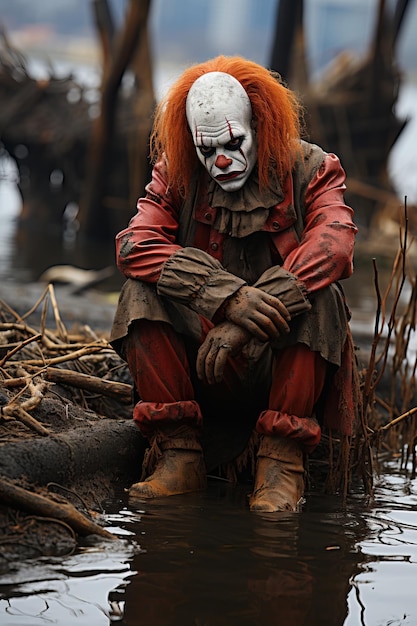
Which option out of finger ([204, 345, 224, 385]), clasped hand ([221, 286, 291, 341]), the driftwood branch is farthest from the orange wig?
the driftwood branch

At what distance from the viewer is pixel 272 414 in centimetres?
409

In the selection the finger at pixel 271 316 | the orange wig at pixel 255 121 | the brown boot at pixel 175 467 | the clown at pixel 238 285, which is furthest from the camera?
the orange wig at pixel 255 121

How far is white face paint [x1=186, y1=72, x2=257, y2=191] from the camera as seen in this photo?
4145mm

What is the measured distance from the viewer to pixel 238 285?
3930mm

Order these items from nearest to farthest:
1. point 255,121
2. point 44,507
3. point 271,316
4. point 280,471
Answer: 1. point 44,507
2. point 271,316
3. point 280,471
4. point 255,121

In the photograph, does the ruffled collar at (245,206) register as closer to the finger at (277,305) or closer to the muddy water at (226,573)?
the finger at (277,305)

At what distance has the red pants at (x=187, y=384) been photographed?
4.03 m

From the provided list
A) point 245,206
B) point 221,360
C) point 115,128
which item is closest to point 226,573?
point 221,360

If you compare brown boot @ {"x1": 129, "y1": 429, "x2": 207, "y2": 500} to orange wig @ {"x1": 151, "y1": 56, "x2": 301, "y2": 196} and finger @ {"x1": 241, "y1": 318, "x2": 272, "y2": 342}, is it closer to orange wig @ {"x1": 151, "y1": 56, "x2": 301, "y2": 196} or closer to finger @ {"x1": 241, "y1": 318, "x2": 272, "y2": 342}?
finger @ {"x1": 241, "y1": 318, "x2": 272, "y2": 342}

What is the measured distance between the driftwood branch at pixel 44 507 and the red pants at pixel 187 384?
74 centimetres

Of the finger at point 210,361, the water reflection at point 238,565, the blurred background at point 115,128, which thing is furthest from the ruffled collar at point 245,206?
the blurred background at point 115,128

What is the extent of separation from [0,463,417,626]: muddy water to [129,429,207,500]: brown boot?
91mm

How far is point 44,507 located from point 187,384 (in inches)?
35.7

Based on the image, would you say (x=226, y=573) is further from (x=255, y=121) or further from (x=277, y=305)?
(x=255, y=121)
